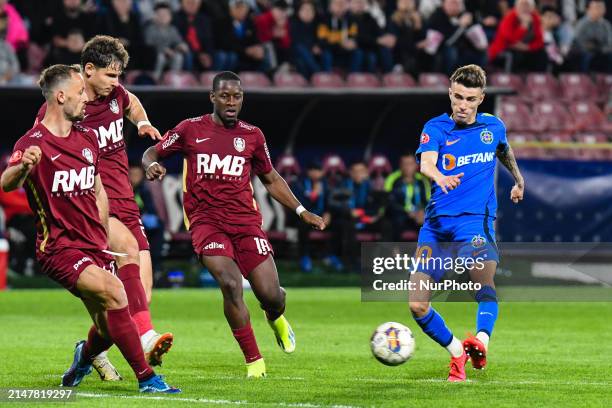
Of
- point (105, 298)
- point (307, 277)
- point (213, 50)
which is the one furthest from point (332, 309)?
point (105, 298)

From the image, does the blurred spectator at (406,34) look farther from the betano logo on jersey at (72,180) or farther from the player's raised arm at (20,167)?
the player's raised arm at (20,167)

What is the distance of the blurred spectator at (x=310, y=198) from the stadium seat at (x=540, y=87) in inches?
212

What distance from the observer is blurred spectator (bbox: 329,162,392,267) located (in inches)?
886

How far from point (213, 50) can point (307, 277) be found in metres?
4.50

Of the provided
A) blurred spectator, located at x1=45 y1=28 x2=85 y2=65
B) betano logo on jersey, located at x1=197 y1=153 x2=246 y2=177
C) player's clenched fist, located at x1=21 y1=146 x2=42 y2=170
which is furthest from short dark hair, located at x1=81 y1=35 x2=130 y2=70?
blurred spectator, located at x1=45 y1=28 x2=85 y2=65

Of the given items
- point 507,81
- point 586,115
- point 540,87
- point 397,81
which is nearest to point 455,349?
point 397,81

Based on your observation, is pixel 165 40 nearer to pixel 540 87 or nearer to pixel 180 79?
pixel 180 79

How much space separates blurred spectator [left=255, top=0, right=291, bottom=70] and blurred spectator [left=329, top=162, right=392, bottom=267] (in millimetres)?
2744

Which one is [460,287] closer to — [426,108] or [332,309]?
[332,309]

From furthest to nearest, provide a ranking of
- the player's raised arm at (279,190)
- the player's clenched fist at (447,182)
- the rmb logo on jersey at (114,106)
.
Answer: the player's raised arm at (279,190), the rmb logo on jersey at (114,106), the player's clenched fist at (447,182)

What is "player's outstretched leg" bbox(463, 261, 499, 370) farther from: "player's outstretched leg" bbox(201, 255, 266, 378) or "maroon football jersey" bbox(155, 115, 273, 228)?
"maroon football jersey" bbox(155, 115, 273, 228)

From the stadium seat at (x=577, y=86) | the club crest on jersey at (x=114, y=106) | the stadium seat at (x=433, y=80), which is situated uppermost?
the club crest on jersey at (x=114, y=106)

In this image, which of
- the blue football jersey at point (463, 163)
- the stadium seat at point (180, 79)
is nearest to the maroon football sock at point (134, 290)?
the blue football jersey at point (463, 163)

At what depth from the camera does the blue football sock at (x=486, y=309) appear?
10.1 m
